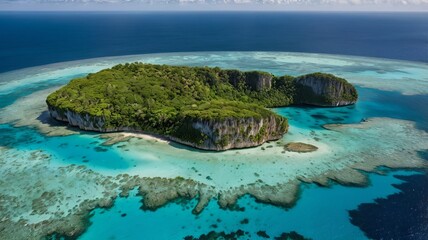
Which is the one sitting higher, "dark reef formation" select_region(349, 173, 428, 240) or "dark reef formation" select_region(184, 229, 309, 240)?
"dark reef formation" select_region(349, 173, 428, 240)

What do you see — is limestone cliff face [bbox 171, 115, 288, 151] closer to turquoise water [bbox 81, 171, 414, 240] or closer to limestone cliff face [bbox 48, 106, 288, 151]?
limestone cliff face [bbox 48, 106, 288, 151]

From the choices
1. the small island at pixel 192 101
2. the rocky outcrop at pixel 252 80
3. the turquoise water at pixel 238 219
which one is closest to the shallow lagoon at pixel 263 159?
the turquoise water at pixel 238 219

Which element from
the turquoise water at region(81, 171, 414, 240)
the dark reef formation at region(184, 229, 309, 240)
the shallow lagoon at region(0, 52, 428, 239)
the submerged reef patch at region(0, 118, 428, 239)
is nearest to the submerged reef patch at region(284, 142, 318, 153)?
the submerged reef patch at region(0, 118, 428, 239)

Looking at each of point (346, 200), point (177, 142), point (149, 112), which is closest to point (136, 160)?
point (177, 142)

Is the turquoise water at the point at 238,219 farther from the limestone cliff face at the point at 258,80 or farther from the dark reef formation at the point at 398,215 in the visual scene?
the limestone cliff face at the point at 258,80

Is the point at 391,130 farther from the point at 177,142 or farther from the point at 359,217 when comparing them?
the point at 177,142

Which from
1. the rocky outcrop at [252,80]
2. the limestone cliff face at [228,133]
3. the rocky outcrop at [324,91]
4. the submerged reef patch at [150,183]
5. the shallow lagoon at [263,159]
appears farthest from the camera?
the rocky outcrop at [252,80]

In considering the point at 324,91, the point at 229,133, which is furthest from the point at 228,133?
the point at 324,91
